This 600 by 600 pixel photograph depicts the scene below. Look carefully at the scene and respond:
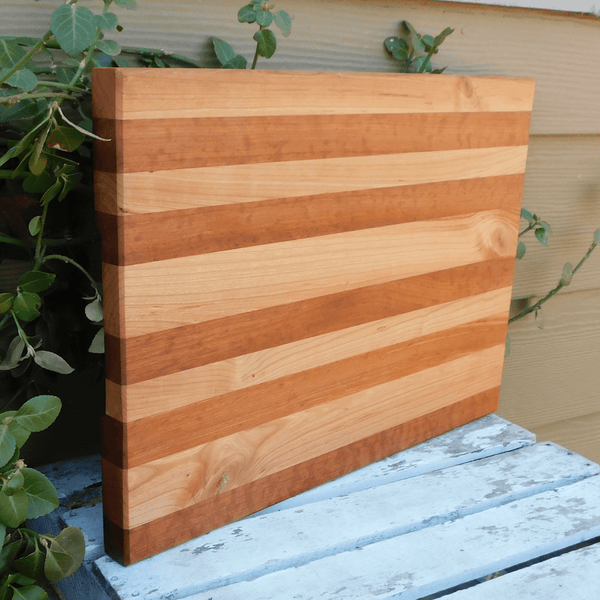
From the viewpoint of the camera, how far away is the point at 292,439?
2.76ft

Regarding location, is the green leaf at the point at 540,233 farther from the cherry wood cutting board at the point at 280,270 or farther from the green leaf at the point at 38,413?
the green leaf at the point at 38,413

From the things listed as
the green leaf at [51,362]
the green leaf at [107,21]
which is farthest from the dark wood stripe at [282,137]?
the green leaf at [51,362]

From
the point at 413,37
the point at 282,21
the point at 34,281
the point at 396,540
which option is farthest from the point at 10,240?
the point at 413,37

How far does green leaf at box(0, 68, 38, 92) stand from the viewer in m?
0.65

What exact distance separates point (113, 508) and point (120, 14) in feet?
1.92

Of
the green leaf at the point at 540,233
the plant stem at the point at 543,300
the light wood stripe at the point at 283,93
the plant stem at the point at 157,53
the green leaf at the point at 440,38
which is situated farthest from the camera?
the plant stem at the point at 543,300

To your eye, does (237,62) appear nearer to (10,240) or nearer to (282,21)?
(282,21)

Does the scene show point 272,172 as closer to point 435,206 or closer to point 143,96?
point 143,96

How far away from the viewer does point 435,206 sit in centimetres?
94

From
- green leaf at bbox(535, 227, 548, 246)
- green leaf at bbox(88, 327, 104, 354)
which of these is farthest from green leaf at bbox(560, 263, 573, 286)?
green leaf at bbox(88, 327, 104, 354)

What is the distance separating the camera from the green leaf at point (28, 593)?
678 millimetres

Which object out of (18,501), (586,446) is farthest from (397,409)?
(586,446)

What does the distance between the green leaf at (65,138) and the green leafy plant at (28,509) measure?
251 mm

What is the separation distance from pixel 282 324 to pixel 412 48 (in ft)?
1.77
